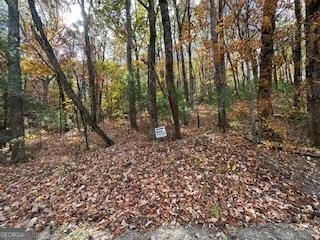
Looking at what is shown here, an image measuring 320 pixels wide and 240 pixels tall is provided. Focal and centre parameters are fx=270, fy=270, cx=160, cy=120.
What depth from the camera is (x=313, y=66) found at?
23.8 feet

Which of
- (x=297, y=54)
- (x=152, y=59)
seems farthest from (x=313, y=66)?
(x=297, y=54)

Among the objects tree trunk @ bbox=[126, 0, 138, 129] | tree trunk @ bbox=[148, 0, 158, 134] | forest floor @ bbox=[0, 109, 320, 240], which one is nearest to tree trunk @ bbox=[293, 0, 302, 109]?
forest floor @ bbox=[0, 109, 320, 240]

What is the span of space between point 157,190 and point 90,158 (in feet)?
10.3

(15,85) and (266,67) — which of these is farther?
(15,85)

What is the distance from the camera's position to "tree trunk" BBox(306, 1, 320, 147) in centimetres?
685

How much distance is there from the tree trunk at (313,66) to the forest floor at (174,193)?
924 mm

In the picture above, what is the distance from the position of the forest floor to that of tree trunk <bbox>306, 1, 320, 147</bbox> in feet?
3.03

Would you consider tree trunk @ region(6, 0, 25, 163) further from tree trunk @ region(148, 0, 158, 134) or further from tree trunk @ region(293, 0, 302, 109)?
tree trunk @ region(293, 0, 302, 109)

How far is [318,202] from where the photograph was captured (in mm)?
4867

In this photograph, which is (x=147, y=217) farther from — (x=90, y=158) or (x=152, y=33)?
(x=152, y=33)

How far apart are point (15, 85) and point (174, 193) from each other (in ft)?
21.1

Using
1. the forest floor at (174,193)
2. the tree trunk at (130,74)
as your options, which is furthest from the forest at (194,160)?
the tree trunk at (130,74)

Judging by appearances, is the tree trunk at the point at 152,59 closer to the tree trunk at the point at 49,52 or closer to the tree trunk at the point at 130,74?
the tree trunk at the point at 49,52

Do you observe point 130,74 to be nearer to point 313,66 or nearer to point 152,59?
point 152,59
